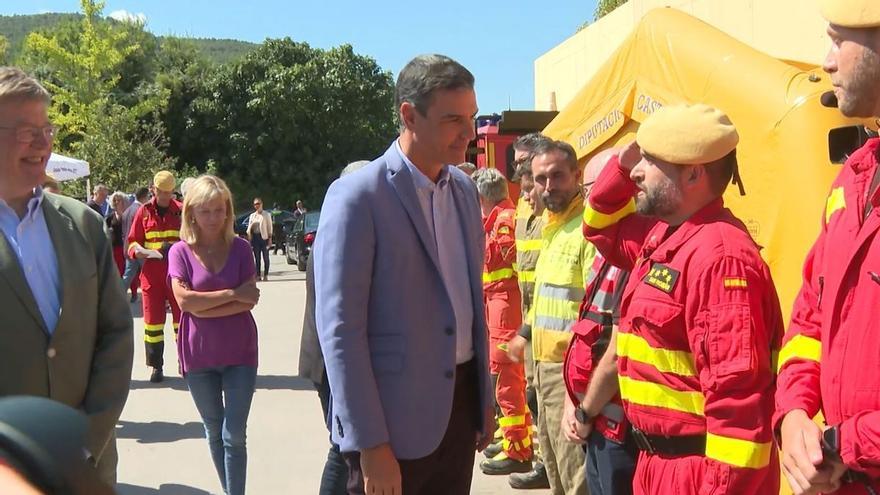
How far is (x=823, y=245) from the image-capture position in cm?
227

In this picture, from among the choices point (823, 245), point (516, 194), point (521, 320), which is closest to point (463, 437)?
point (823, 245)

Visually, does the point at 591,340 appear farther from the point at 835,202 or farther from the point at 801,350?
the point at 835,202

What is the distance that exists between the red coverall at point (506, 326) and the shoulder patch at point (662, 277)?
3499 mm

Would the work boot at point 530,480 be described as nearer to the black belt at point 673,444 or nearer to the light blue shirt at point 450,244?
the light blue shirt at point 450,244

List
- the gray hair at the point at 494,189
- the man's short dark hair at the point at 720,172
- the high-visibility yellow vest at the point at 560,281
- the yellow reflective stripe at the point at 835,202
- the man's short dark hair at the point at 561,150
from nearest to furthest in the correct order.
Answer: the yellow reflective stripe at the point at 835,202, the man's short dark hair at the point at 720,172, the high-visibility yellow vest at the point at 560,281, the man's short dark hair at the point at 561,150, the gray hair at the point at 494,189

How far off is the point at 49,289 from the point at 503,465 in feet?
13.3

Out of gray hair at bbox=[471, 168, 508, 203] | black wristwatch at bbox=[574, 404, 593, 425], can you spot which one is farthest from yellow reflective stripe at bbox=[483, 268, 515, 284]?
black wristwatch at bbox=[574, 404, 593, 425]

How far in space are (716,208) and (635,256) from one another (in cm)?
75

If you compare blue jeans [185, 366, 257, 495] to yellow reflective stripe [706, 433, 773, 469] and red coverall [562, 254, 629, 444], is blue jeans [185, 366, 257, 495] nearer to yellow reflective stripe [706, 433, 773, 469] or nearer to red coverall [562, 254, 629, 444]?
red coverall [562, 254, 629, 444]

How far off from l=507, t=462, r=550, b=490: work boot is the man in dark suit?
3.34m

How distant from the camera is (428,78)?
9.16 feet

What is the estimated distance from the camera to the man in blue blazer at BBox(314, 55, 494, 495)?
2.70 m

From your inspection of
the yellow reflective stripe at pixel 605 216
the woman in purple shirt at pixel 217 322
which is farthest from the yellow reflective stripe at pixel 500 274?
the yellow reflective stripe at pixel 605 216

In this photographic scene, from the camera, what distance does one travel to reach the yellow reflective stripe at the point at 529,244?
561cm
